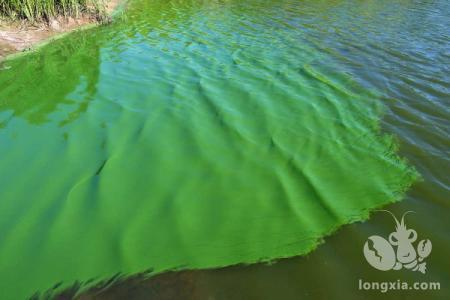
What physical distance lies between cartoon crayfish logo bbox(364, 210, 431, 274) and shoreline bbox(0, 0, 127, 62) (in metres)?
10.0

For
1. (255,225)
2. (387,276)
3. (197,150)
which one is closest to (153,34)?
(197,150)

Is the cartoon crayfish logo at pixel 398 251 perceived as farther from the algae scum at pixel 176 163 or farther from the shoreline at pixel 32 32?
the shoreline at pixel 32 32

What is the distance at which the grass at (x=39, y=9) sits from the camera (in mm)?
11648

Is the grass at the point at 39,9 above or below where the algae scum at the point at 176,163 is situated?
above

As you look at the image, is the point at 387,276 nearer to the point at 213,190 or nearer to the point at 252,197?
the point at 252,197

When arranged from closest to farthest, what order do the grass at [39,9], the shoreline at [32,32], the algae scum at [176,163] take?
the algae scum at [176,163] → the shoreline at [32,32] → the grass at [39,9]

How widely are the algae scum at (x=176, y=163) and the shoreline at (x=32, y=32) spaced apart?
0.89m

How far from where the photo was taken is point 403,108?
708 centimetres

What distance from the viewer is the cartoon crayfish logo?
386 cm

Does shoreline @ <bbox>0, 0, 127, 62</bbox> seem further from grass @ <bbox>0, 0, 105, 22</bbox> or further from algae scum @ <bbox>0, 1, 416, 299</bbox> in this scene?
algae scum @ <bbox>0, 1, 416, 299</bbox>

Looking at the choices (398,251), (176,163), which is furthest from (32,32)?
(398,251)

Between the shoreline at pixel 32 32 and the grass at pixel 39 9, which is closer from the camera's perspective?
the shoreline at pixel 32 32

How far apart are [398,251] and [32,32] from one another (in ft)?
39.4

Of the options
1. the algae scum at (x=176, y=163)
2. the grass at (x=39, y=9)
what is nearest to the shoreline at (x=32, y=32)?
the grass at (x=39, y=9)
